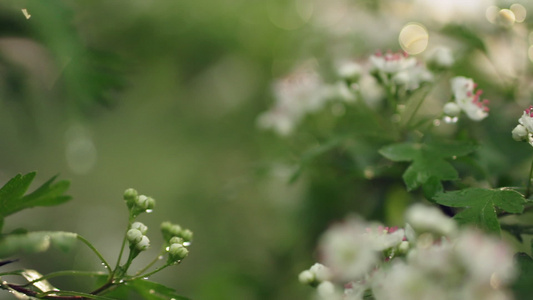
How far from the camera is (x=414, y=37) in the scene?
1.21 metres

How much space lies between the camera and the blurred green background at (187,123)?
0.98 meters

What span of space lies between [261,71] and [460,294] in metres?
1.21

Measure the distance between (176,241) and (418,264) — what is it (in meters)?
0.28

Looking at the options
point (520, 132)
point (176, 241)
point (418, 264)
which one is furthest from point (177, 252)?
point (520, 132)

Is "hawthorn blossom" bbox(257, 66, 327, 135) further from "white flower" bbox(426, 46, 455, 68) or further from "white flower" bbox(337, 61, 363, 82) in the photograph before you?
"white flower" bbox(426, 46, 455, 68)

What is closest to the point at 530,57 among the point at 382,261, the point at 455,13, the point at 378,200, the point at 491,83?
the point at 491,83

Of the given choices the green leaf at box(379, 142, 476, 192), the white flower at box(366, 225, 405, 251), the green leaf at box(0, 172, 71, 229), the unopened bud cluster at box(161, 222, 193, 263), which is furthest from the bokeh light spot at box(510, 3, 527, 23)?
the green leaf at box(0, 172, 71, 229)

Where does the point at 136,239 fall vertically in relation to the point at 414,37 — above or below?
below

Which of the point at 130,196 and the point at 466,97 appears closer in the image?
the point at 130,196

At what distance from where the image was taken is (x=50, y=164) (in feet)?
5.32

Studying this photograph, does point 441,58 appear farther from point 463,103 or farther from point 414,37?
point 414,37

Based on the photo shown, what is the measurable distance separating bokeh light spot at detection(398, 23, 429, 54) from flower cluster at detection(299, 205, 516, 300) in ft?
2.49

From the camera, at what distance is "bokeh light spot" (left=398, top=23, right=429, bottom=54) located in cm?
116

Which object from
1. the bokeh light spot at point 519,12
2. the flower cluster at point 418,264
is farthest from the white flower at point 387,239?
the bokeh light spot at point 519,12
